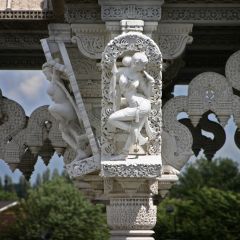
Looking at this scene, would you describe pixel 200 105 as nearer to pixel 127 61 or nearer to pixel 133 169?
pixel 127 61

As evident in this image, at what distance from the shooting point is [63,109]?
43.4 ft

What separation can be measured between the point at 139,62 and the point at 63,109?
4.78ft

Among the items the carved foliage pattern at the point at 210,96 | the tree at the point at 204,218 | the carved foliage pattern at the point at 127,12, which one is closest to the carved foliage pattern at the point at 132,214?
the carved foliage pattern at the point at 210,96

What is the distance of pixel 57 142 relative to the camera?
14.4m

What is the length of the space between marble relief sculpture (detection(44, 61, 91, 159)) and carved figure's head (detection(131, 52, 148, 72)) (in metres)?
1.29

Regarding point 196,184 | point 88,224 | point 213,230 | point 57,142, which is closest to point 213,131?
point 57,142

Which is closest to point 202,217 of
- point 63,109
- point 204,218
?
point 204,218

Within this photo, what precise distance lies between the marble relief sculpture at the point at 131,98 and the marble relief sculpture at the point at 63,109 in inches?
41.3

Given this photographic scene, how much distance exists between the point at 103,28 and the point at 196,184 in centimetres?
6062

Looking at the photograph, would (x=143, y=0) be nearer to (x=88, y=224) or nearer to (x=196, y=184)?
(x=88, y=224)

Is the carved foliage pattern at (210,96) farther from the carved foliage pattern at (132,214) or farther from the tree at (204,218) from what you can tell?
the tree at (204,218)

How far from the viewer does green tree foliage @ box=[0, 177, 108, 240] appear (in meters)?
51.4

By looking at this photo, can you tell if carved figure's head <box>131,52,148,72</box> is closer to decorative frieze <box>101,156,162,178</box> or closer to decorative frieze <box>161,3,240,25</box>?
decorative frieze <box>161,3,240,25</box>

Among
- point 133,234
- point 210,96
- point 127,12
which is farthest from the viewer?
point 210,96
